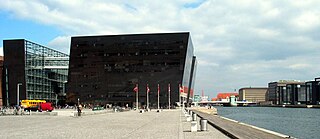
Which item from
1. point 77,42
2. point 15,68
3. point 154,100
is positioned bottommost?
point 154,100

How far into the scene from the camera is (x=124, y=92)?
424ft

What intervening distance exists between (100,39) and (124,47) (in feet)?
26.0

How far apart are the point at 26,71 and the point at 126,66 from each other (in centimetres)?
3047

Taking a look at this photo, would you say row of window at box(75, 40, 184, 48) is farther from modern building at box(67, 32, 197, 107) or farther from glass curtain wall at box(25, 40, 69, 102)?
glass curtain wall at box(25, 40, 69, 102)

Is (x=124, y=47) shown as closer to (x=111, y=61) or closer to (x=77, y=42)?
(x=111, y=61)

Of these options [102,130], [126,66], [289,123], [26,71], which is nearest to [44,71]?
[26,71]

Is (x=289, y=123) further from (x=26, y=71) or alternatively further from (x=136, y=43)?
(x=136, y=43)

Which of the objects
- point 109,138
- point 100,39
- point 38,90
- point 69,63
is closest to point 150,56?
point 100,39

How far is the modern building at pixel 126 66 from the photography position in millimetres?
126438

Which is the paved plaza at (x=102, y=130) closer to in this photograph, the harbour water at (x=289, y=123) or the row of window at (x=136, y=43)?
the harbour water at (x=289, y=123)

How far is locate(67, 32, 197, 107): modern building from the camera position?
415ft

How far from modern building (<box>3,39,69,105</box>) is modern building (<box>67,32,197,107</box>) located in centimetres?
919

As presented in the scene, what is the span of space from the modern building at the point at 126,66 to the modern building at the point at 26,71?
919cm

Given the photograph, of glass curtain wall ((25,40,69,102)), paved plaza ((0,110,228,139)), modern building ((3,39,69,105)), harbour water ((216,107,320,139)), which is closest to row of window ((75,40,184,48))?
glass curtain wall ((25,40,69,102))
